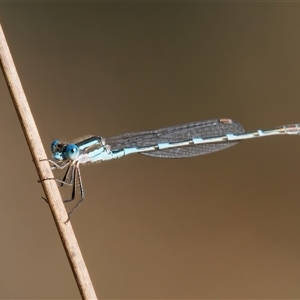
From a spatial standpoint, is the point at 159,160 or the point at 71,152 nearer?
the point at 71,152

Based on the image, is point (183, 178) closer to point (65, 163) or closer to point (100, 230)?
point (100, 230)

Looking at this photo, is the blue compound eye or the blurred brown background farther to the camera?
the blurred brown background

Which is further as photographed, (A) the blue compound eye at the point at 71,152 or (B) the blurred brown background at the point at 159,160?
(B) the blurred brown background at the point at 159,160

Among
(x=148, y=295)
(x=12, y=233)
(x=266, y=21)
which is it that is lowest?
(x=148, y=295)

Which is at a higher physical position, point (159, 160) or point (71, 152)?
point (71, 152)

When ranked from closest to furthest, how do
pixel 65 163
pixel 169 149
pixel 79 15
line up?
pixel 65 163 < pixel 169 149 < pixel 79 15

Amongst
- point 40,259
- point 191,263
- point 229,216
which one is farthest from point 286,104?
point 40,259

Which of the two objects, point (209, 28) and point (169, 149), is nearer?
point (169, 149)

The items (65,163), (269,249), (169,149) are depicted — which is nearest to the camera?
(65,163)
